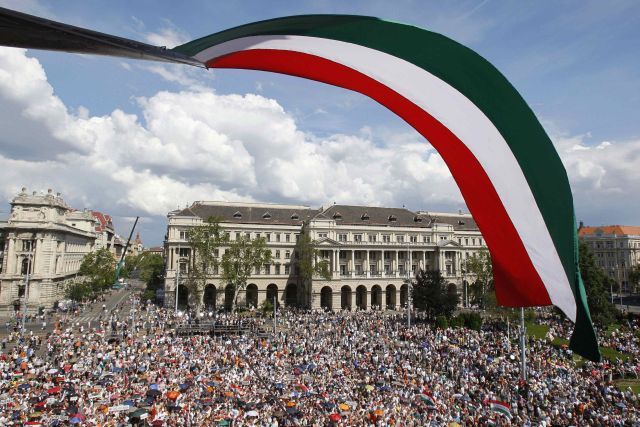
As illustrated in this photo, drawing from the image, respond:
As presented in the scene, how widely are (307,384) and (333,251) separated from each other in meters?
46.8

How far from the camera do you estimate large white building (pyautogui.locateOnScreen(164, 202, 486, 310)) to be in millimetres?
68125

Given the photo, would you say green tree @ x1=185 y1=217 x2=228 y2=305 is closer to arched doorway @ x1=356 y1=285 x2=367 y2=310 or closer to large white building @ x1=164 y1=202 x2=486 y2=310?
large white building @ x1=164 y1=202 x2=486 y2=310

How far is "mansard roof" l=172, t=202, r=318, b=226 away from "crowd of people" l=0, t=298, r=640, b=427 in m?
35.7

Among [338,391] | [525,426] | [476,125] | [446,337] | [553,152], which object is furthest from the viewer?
[446,337]

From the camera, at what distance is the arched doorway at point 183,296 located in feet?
220

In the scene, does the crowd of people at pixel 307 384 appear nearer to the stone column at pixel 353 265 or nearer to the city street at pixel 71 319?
the city street at pixel 71 319

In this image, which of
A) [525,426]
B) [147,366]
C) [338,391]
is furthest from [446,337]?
[147,366]

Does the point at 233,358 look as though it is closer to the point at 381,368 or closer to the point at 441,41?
the point at 381,368

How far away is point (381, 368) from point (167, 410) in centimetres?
1347

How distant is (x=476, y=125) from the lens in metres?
6.70

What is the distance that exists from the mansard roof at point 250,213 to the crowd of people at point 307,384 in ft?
117

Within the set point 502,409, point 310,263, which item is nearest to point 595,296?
point 310,263

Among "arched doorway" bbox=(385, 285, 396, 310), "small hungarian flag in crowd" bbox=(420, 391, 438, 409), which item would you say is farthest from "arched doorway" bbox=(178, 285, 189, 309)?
"small hungarian flag in crowd" bbox=(420, 391, 438, 409)

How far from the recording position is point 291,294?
2913 inches
